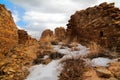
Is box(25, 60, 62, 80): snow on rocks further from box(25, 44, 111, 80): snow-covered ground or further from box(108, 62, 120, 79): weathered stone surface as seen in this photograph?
box(108, 62, 120, 79): weathered stone surface

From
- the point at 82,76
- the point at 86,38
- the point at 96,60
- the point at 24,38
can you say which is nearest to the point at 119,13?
the point at 86,38

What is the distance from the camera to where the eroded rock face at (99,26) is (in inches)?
469

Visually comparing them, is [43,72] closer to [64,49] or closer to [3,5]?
[64,49]

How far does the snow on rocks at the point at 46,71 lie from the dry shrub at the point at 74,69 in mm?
411

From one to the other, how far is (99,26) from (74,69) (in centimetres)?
421

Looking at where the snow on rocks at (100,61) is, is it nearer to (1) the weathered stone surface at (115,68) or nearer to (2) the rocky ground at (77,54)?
(2) the rocky ground at (77,54)

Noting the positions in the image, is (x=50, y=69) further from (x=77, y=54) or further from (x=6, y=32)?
(x=6, y=32)

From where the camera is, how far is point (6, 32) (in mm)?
11445

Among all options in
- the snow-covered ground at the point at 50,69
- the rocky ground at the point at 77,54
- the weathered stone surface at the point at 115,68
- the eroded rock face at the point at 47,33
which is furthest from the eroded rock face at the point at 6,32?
the eroded rock face at the point at 47,33

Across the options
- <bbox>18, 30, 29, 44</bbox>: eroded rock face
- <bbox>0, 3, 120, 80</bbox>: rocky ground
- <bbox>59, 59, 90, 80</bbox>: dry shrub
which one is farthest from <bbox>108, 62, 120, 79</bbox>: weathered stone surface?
<bbox>18, 30, 29, 44</bbox>: eroded rock face

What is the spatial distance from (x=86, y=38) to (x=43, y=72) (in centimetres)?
443

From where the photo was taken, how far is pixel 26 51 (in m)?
11.8

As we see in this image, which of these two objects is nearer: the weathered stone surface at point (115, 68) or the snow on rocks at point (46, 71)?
the weathered stone surface at point (115, 68)

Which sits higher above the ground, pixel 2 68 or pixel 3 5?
pixel 3 5
